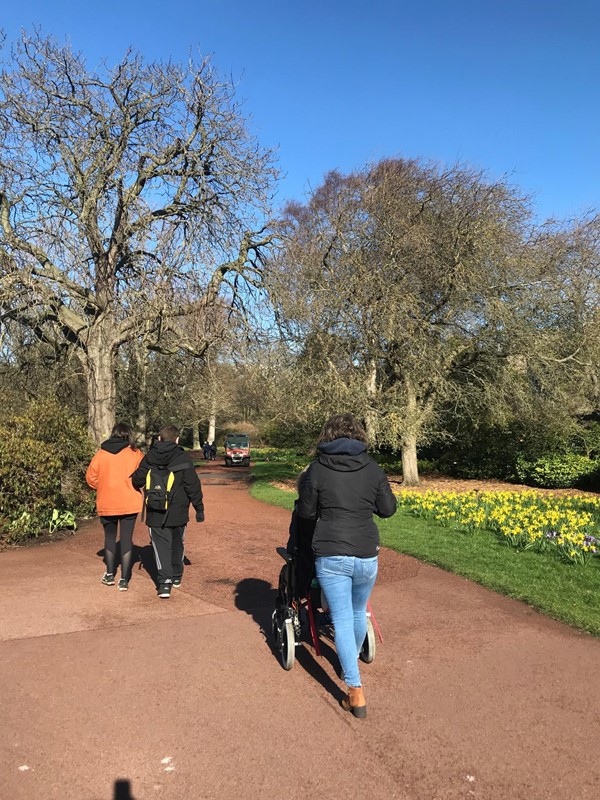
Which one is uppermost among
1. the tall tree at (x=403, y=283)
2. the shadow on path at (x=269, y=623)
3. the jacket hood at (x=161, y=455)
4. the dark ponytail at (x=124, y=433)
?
the tall tree at (x=403, y=283)

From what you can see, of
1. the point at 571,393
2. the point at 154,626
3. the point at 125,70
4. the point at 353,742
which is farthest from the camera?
the point at 571,393

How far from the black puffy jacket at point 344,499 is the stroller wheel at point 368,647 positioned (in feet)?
3.04

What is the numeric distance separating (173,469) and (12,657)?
2228 millimetres

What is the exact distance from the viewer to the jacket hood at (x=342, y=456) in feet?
12.5

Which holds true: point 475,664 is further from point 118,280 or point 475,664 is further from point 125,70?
point 125,70

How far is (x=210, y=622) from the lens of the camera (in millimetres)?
5305

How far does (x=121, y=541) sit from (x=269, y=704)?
123 inches

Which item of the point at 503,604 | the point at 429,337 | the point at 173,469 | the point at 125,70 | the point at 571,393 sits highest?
the point at 125,70

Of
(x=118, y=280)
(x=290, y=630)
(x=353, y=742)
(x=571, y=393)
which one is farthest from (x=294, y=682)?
(x=571, y=393)

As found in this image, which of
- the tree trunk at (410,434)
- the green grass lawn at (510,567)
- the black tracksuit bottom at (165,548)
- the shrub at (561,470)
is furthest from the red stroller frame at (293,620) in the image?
the shrub at (561,470)

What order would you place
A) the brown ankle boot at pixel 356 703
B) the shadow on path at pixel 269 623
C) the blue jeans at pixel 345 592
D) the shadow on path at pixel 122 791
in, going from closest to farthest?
the shadow on path at pixel 122 791 → the brown ankle boot at pixel 356 703 → the blue jeans at pixel 345 592 → the shadow on path at pixel 269 623

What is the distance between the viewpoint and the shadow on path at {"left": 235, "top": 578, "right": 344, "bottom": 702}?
4.20 metres

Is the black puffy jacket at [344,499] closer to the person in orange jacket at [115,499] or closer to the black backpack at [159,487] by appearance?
the black backpack at [159,487]

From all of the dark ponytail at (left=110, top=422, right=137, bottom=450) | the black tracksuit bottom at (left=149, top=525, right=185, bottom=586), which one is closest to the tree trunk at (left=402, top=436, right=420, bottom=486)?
the dark ponytail at (left=110, top=422, right=137, bottom=450)
